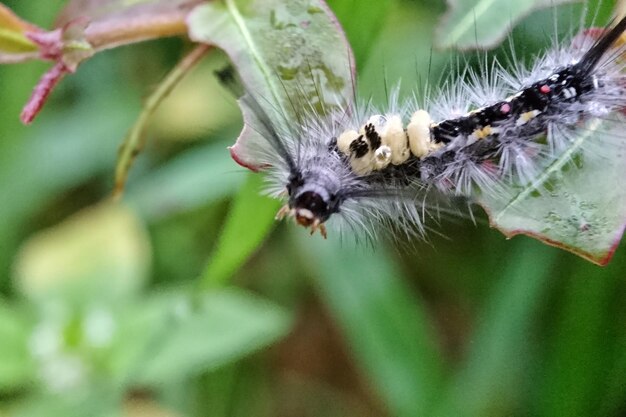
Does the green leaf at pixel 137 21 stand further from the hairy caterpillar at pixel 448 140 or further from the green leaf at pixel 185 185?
the green leaf at pixel 185 185

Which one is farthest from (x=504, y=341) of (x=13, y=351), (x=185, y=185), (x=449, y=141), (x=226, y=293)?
(x=13, y=351)

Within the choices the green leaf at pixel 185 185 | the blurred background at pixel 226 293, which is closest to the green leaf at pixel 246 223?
the blurred background at pixel 226 293

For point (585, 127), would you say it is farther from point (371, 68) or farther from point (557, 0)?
point (371, 68)

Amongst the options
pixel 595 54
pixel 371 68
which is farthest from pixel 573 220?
pixel 371 68

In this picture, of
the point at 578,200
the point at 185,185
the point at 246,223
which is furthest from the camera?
the point at 185,185

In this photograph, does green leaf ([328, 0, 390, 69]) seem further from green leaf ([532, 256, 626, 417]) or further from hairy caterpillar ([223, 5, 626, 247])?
green leaf ([532, 256, 626, 417])

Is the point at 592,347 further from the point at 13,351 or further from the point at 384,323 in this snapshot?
the point at 13,351

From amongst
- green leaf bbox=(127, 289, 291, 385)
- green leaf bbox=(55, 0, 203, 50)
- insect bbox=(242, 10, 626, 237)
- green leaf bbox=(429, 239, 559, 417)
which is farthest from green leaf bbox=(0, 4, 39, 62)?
green leaf bbox=(429, 239, 559, 417)
